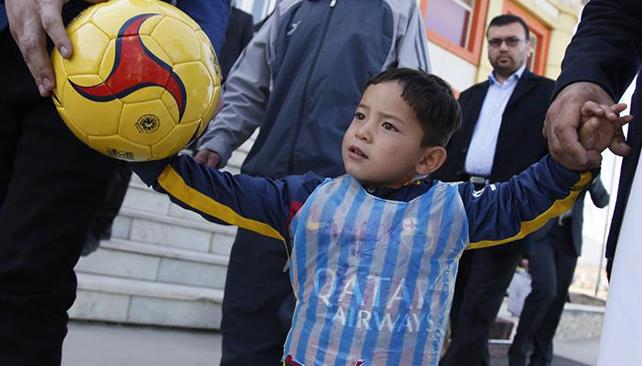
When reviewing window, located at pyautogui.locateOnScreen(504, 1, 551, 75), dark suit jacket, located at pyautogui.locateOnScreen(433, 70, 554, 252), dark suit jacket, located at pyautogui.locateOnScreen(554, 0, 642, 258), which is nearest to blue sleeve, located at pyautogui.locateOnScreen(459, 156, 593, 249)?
dark suit jacket, located at pyautogui.locateOnScreen(554, 0, 642, 258)

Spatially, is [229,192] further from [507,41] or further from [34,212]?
[507,41]

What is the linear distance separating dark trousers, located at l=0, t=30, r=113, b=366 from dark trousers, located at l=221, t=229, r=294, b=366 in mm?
612

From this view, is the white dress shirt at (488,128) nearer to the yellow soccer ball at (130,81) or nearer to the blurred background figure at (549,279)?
the blurred background figure at (549,279)

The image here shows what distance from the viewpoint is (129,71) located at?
1438mm

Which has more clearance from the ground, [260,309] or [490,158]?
[490,158]

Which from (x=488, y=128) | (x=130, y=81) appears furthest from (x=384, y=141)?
(x=488, y=128)

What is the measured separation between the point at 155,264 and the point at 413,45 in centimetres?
266

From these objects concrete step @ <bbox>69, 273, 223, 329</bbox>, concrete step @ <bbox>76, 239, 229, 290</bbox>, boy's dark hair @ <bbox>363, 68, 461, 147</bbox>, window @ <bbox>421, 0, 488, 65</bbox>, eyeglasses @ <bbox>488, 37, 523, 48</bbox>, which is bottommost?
concrete step @ <bbox>69, 273, 223, 329</bbox>

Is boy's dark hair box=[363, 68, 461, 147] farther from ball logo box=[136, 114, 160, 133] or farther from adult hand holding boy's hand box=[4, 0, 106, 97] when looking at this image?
adult hand holding boy's hand box=[4, 0, 106, 97]

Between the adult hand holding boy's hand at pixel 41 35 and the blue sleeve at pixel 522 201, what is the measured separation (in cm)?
98

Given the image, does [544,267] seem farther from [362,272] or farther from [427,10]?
[427,10]

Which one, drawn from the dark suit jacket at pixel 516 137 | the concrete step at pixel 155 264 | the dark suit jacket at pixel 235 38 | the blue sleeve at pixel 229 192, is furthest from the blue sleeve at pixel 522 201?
the dark suit jacket at pixel 235 38

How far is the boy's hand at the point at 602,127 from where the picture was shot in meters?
1.38

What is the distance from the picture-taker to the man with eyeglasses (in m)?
3.45
